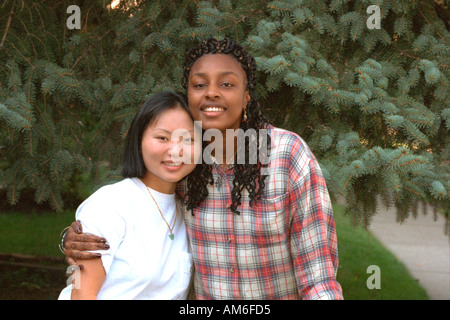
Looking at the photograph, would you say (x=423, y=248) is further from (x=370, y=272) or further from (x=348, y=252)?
(x=370, y=272)

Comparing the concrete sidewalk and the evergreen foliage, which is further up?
the evergreen foliage

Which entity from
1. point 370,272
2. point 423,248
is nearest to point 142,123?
point 370,272

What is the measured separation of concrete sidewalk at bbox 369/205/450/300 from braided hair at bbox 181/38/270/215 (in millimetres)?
2971

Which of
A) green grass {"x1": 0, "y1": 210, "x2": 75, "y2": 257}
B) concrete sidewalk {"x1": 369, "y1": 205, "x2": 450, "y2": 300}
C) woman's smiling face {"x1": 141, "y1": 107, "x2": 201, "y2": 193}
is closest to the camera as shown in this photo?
woman's smiling face {"x1": 141, "y1": 107, "x2": 201, "y2": 193}

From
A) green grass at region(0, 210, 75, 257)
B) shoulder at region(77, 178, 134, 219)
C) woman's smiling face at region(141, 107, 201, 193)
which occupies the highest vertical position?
woman's smiling face at region(141, 107, 201, 193)

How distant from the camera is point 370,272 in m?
4.50

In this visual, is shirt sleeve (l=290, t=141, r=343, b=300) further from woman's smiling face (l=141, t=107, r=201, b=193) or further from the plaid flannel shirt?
woman's smiling face (l=141, t=107, r=201, b=193)

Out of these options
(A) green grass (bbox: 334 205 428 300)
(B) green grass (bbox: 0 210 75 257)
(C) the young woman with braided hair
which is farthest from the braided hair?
(B) green grass (bbox: 0 210 75 257)

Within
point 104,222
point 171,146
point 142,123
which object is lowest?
point 104,222

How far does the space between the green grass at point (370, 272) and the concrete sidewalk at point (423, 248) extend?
13 centimetres

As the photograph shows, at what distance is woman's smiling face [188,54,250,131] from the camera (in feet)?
6.48

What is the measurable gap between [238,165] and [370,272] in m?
2.95
